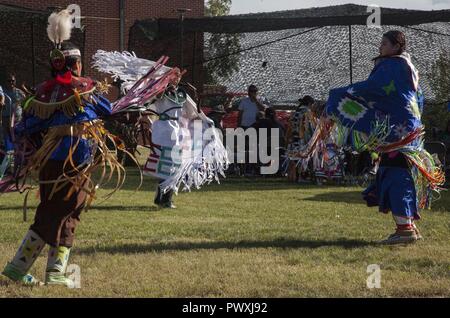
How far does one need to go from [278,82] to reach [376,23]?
559 centimetres

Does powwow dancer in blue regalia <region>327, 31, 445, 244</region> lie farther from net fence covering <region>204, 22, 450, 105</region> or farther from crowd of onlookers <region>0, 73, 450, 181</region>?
net fence covering <region>204, 22, 450, 105</region>

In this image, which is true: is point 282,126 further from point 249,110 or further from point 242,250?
point 242,250

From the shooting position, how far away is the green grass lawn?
16.9 ft

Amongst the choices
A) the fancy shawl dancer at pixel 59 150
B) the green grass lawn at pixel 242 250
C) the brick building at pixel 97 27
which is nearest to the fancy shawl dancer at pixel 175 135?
the green grass lawn at pixel 242 250

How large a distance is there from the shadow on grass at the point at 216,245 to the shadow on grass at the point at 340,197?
3199 mm

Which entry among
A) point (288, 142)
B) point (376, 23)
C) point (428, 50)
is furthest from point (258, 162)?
point (428, 50)

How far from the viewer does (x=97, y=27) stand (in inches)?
899

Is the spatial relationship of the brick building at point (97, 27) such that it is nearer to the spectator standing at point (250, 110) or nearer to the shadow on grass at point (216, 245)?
the spectator standing at point (250, 110)

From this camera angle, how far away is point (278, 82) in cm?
1781

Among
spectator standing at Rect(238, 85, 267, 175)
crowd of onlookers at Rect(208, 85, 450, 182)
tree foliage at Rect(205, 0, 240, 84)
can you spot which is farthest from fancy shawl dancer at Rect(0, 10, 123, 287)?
tree foliage at Rect(205, 0, 240, 84)

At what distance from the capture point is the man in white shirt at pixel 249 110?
13.3 metres

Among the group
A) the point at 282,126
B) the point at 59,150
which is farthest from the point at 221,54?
the point at 59,150
